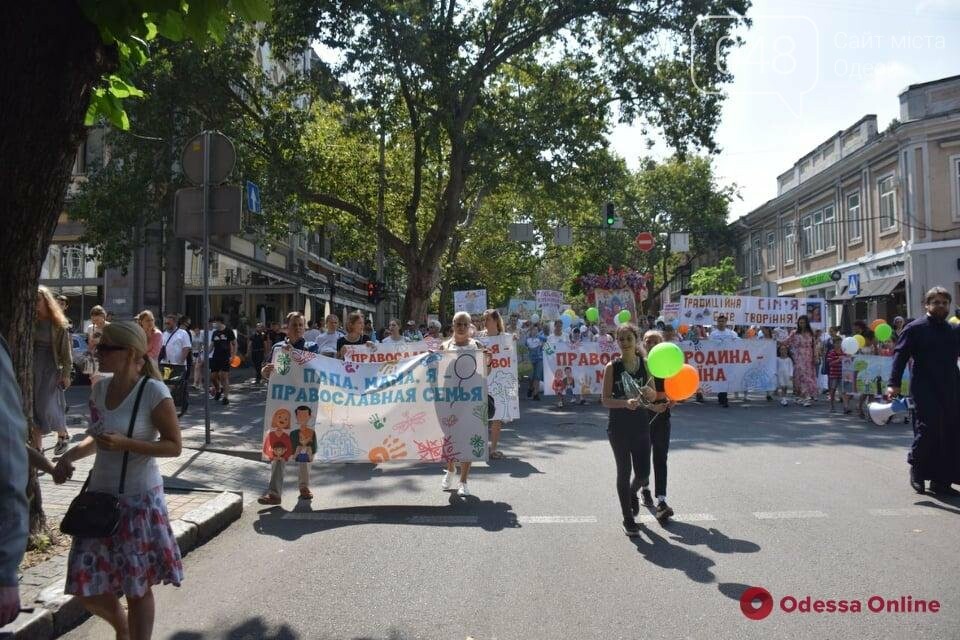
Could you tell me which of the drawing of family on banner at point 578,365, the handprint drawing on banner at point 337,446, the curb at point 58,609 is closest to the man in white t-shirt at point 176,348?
the handprint drawing on banner at point 337,446

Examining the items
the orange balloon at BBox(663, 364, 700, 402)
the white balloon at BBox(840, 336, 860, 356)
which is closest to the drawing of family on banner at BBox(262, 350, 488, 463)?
the orange balloon at BBox(663, 364, 700, 402)

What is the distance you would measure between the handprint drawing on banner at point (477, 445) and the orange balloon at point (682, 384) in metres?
2.01

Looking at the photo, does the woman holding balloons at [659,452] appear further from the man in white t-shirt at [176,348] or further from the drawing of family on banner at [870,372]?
the man in white t-shirt at [176,348]

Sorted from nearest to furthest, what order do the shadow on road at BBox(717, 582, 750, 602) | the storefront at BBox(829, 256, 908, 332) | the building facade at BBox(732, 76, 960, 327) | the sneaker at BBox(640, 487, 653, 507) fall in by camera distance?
the shadow on road at BBox(717, 582, 750, 602) < the sneaker at BBox(640, 487, 653, 507) < the building facade at BBox(732, 76, 960, 327) < the storefront at BBox(829, 256, 908, 332)

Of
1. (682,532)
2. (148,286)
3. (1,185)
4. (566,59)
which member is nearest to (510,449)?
(682,532)

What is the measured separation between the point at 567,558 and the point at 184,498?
136 inches

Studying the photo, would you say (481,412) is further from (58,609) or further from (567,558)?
(58,609)

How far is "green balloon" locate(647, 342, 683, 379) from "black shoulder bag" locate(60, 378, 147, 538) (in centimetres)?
398

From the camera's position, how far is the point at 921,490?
24.0 feet

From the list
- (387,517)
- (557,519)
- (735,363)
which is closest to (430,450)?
(387,517)

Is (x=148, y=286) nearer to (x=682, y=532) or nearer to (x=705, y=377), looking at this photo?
(x=705, y=377)

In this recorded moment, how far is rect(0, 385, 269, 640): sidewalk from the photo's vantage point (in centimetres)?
420

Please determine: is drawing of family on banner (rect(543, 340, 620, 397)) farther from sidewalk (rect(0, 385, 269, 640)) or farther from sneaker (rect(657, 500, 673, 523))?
sneaker (rect(657, 500, 673, 523))

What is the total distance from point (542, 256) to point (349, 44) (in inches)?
1055
